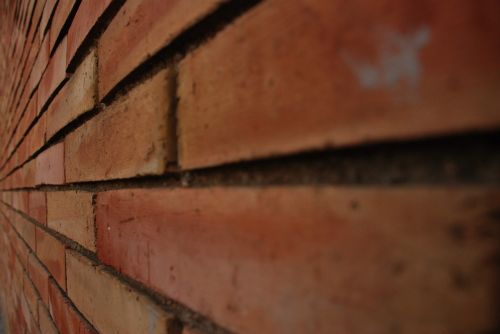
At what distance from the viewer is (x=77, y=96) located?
0.91 meters

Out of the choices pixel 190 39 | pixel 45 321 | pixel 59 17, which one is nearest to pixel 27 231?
pixel 45 321

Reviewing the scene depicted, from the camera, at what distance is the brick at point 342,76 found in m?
0.23

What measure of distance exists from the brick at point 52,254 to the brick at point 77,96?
34 centimetres

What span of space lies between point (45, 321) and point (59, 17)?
99cm

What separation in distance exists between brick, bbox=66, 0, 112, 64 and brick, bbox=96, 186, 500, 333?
42 cm

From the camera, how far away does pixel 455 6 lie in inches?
9.3

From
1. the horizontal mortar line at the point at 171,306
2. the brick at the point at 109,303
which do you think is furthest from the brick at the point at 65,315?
the horizontal mortar line at the point at 171,306

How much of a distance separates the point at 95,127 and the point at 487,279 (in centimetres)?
76

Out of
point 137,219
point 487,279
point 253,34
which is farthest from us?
point 137,219

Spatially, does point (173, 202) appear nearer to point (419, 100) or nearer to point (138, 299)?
point (138, 299)

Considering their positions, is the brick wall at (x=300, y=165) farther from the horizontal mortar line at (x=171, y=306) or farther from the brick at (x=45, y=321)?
the brick at (x=45, y=321)

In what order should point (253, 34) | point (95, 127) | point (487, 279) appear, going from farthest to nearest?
1. point (95, 127)
2. point (253, 34)
3. point (487, 279)

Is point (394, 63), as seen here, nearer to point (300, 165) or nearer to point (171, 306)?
point (300, 165)

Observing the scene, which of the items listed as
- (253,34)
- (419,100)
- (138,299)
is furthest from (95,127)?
(419,100)
